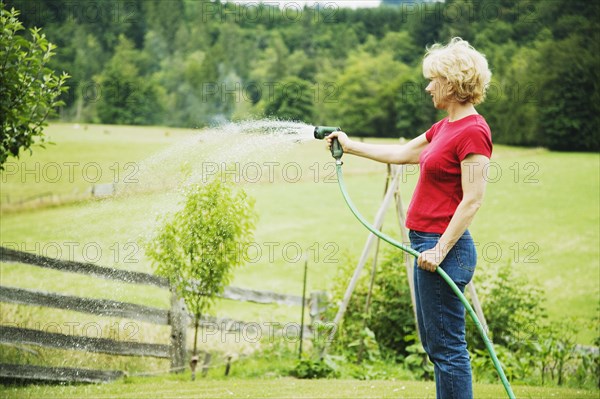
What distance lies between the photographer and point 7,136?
5.80 m

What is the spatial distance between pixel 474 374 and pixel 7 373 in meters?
5.03

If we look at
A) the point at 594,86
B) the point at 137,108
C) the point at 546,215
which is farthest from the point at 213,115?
the point at 546,215

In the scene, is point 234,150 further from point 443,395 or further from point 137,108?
point 137,108

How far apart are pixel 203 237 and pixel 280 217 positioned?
18586 mm

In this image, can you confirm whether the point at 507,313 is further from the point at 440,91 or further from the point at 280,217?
the point at 280,217

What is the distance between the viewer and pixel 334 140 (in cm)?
414

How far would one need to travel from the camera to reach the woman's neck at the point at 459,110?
346 centimetres

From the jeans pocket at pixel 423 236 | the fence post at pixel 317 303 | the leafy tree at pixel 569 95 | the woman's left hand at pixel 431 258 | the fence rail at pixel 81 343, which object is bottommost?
the fence rail at pixel 81 343

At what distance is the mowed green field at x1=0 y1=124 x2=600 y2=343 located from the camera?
22.9 feet

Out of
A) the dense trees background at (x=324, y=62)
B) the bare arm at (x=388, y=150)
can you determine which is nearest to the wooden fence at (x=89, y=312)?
the bare arm at (x=388, y=150)

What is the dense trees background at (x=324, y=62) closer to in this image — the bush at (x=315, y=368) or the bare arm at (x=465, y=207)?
the bush at (x=315, y=368)

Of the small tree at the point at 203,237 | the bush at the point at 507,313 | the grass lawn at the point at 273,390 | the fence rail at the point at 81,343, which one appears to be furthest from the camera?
the bush at the point at 507,313

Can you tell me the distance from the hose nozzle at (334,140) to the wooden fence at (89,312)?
3.39 meters

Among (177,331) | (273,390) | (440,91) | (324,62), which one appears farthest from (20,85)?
(324,62)
